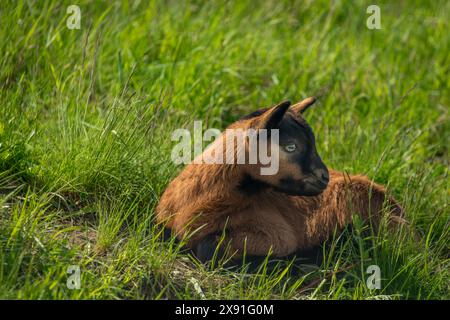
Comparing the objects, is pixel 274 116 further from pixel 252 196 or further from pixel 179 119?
pixel 179 119

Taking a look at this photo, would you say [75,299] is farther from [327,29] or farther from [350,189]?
[327,29]

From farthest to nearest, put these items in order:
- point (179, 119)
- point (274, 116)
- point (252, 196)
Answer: point (179, 119), point (252, 196), point (274, 116)

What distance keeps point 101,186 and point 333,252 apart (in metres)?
1.70

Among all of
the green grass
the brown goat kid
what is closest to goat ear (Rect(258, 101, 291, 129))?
the brown goat kid

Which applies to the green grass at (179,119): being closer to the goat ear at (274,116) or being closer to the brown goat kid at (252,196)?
the brown goat kid at (252,196)

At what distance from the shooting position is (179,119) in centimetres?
699

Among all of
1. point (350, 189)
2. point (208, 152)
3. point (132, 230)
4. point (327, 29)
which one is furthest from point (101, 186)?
point (327, 29)

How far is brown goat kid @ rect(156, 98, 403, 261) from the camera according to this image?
514cm

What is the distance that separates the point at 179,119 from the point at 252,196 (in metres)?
1.93

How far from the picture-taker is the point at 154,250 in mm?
5191

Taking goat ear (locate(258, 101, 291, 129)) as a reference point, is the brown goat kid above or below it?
below

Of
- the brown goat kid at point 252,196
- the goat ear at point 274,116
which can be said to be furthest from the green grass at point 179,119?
the goat ear at point 274,116

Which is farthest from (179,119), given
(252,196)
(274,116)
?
(274,116)

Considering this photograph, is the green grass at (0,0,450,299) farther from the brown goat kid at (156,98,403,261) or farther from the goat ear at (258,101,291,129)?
the goat ear at (258,101,291,129)
